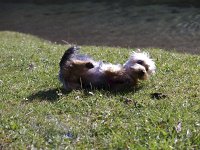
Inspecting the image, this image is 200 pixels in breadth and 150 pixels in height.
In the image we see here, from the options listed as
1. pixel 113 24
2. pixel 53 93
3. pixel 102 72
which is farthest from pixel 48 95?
pixel 113 24

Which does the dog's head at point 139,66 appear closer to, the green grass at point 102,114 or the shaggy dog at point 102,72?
the shaggy dog at point 102,72

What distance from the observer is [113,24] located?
910 inches

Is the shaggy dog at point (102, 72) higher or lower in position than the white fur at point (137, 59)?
lower

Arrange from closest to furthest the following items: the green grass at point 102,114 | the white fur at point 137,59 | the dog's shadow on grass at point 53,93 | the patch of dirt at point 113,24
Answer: the green grass at point 102,114 < the dog's shadow on grass at point 53,93 < the white fur at point 137,59 < the patch of dirt at point 113,24

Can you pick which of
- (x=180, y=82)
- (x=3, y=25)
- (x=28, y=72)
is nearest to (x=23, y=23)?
(x=3, y=25)

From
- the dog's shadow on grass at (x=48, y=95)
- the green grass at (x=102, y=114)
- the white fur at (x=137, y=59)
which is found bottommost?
the dog's shadow on grass at (x=48, y=95)

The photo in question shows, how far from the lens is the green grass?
17.2ft

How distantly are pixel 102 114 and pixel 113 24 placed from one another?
1727 cm

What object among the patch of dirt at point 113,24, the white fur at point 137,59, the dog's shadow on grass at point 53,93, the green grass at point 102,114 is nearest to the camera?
the green grass at point 102,114

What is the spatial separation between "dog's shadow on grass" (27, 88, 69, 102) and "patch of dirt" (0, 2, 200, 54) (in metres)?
9.17

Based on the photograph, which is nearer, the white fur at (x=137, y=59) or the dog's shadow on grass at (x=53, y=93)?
the dog's shadow on grass at (x=53, y=93)

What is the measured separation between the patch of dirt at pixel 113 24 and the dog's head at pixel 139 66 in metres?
8.88

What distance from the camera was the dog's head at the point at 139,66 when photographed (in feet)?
23.2

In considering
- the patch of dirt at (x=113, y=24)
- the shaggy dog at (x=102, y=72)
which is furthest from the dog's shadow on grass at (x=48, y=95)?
the patch of dirt at (x=113, y=24)
